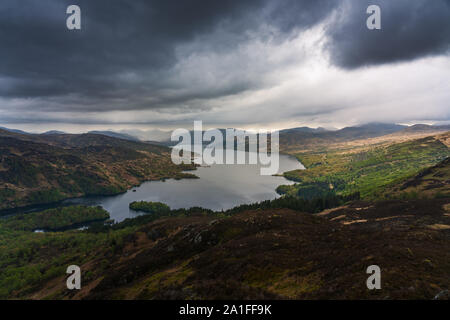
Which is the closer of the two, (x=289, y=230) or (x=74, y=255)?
(x=289, y=230)

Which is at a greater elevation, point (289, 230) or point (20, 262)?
point (289, 230)

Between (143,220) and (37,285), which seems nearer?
(37,285)

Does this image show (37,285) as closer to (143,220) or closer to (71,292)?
(71,292)
